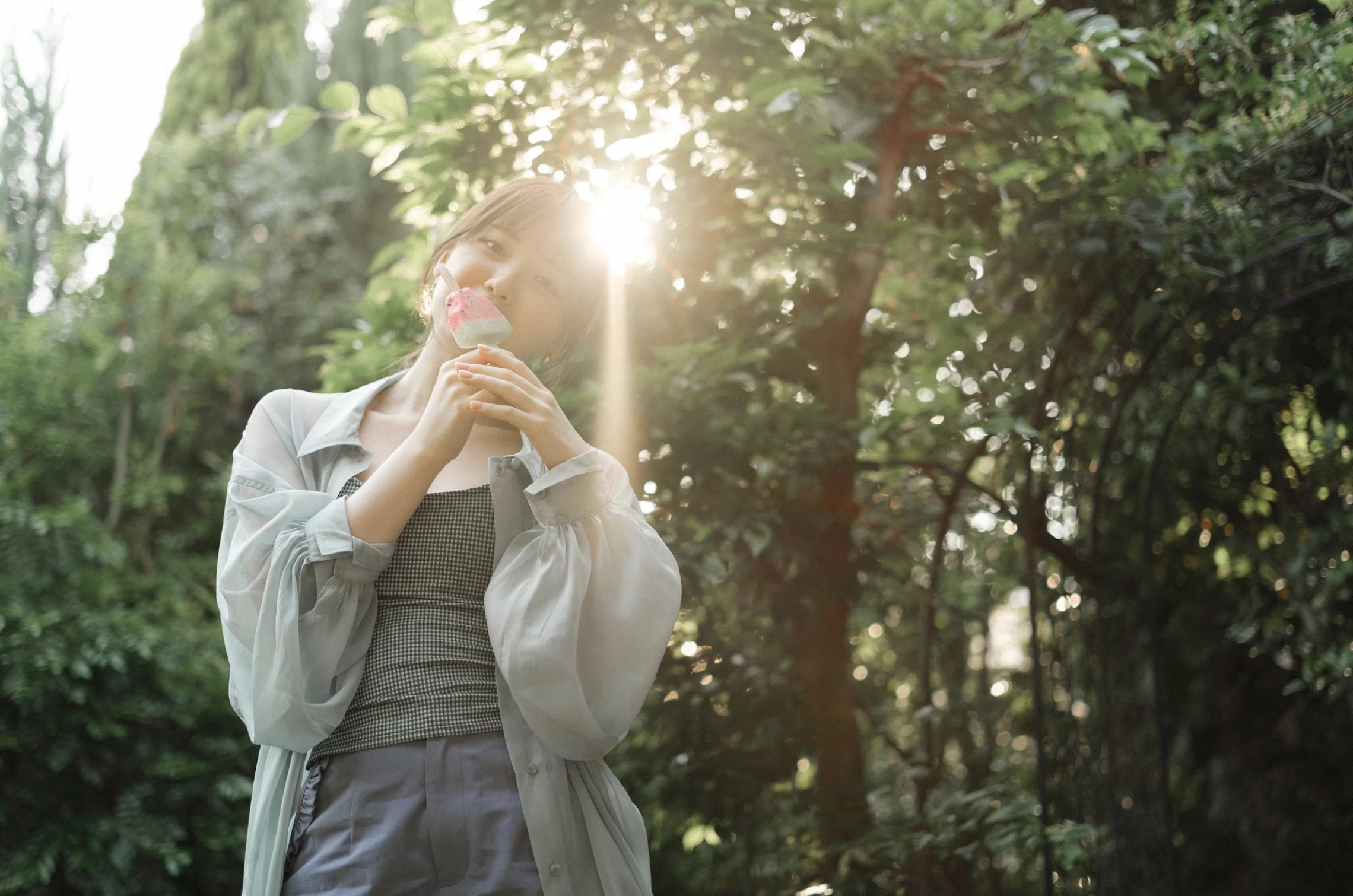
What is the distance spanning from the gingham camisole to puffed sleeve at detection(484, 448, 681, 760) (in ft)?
0.13

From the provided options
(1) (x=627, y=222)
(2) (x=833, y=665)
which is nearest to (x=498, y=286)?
(1) (x=627, y=222)

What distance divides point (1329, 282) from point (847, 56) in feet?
3.46

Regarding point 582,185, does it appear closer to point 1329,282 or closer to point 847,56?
point 847,56

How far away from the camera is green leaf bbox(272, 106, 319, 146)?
2.08 metres

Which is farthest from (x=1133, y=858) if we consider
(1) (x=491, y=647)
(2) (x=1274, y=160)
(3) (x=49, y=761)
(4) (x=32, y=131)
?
(4) (x=32, y=131)

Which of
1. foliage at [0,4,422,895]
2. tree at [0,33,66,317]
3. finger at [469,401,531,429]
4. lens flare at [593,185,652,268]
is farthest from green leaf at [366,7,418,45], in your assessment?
tree at [0,33,66,317]

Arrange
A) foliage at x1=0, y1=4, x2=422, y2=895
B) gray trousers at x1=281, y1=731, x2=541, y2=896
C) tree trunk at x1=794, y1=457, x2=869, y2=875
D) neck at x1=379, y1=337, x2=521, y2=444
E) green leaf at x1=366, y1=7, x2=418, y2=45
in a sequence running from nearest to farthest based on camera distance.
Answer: gray trousers at x1=281, y1=731, x2=541, y2=896 → neck at x1=379, y1=337, x2=521, y2=444 → green leaf at x1=366, y1=7, x2=418, y2=45 → tree trunk at x1=794, y1=457, x2=869, y2=875 → foliage at x1=0, y1=4, x2=422, y2=895

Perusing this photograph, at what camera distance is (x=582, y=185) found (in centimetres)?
204

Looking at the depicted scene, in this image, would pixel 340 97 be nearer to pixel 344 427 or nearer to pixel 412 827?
pixel 344 427

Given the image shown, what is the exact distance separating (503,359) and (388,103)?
49.8 inches

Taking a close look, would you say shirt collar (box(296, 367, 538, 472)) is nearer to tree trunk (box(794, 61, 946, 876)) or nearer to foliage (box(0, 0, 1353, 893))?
foliage (box(0, 0, 1353, 893))

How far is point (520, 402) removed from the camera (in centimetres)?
103

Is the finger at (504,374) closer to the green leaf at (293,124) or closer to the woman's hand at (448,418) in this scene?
the woman's hand at (448,418)

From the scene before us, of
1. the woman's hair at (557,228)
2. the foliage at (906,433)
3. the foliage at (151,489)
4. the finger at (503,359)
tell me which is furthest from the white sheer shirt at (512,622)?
the foliage at (151,489)
